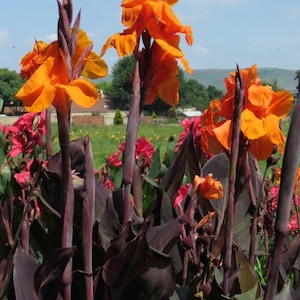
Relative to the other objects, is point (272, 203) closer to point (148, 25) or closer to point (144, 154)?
point (144, 154)

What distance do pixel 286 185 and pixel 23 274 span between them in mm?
417

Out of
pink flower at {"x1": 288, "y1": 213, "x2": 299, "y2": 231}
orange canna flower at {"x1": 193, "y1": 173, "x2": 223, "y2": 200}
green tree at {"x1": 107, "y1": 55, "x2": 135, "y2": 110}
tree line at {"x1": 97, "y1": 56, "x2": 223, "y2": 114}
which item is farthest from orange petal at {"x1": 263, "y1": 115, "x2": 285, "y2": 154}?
green tree at {"x1": 107, "y1": 55, "x2": 135, "y2": 110}

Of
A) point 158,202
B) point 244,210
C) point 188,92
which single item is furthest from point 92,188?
point 188,92

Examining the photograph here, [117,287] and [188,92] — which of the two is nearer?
[117,287]

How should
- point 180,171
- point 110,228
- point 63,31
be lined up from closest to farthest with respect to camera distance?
point 63,31 → point 110,228 → point 180,171

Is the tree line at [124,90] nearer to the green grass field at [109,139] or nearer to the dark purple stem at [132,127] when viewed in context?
the green grass field at [109,139]

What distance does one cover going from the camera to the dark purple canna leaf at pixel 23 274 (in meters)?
0.84

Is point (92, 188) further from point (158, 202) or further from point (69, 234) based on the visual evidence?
point (158, 202)

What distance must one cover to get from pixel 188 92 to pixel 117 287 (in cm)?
5756

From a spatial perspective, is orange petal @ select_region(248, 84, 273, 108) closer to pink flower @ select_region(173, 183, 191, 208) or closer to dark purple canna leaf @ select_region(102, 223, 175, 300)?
dark purple canna leaf @ select_region(102, 223, 175, 300)

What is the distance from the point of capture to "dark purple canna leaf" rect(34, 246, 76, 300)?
30.4 inches

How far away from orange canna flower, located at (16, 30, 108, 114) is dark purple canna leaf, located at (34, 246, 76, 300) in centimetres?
19

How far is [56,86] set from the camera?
27.9 inches

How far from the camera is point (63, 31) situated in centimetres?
70
